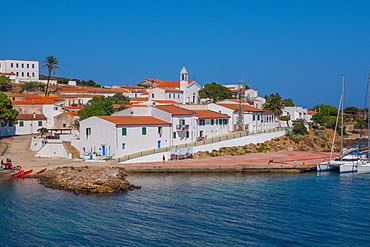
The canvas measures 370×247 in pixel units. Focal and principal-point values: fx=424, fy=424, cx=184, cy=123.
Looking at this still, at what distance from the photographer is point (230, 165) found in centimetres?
4747

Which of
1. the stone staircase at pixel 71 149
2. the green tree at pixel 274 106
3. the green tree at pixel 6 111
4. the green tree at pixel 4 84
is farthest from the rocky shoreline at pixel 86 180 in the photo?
the green tree at pixel 4 84

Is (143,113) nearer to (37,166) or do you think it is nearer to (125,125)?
(125,125)

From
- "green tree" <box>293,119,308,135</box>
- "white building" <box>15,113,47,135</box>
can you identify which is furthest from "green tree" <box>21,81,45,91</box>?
"green tree" <box>293,119,308,135</box>

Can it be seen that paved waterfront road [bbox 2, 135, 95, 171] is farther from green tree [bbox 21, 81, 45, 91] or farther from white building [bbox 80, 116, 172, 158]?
green tree [bbox 21, 81, 45, 91]

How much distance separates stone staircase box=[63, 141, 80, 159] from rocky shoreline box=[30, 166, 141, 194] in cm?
767

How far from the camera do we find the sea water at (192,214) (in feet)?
82.1

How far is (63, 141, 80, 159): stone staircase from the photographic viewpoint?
1975 inches

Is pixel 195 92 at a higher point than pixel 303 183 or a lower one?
higher

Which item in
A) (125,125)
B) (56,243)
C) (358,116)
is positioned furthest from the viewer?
(358,116)

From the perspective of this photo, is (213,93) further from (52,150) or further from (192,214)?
(192,214)

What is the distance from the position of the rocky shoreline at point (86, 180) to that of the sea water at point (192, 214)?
113cm

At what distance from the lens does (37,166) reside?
144 feet

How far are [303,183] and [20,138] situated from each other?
40881 mm

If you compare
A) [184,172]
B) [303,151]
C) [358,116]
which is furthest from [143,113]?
[358,116]
